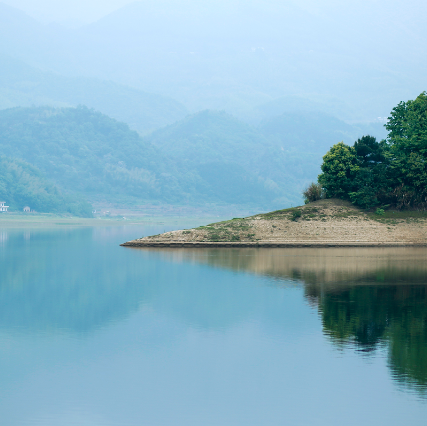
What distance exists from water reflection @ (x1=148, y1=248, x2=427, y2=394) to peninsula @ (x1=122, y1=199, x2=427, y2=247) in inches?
193

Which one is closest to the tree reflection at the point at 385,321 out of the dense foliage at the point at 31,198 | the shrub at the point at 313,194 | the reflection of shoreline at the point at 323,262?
the reflection of shoreline at the point at 323,262

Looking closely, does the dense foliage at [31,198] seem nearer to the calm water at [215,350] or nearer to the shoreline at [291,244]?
the shoreline at [291,244]

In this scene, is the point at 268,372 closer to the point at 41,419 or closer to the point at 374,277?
the point at 41,419

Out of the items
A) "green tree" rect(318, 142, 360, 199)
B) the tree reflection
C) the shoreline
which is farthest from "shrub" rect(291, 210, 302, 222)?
the tree reflection

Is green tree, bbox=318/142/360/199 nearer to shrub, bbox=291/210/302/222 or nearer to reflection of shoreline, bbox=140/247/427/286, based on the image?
shrub, bbox=291/210/302/222

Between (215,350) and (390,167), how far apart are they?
47.3 m

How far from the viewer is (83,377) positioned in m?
12.9

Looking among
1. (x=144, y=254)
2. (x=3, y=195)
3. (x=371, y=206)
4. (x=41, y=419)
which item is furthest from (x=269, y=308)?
(x=3, y=195)

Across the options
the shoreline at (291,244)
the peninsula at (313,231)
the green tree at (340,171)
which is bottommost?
the shoreline at (291,244)

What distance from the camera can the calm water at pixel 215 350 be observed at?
36.7 feet

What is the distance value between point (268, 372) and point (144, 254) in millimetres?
32733

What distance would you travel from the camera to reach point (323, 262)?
37.0 metres

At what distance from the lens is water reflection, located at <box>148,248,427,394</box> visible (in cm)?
1526

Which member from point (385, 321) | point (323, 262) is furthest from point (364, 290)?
point (323, 262)
